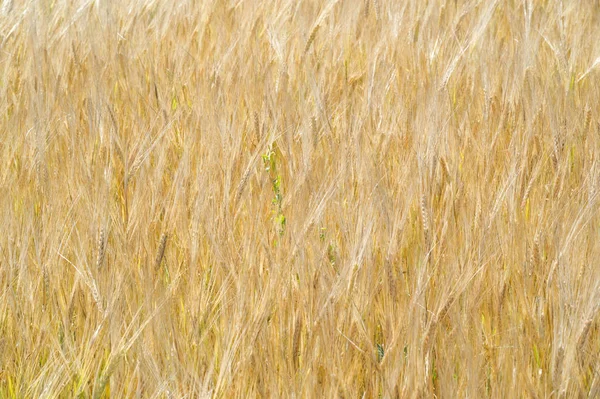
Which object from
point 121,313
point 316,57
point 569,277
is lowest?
point 121,313

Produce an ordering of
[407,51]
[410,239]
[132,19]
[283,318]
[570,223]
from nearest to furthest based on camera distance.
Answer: [283,318] → [570,223] → [410,239] → [407,51] → [132,19]

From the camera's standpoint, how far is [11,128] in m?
1.88

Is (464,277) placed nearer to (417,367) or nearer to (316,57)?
(417,367)

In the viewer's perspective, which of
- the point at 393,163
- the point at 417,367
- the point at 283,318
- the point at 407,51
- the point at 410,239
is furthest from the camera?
the point at 407,51

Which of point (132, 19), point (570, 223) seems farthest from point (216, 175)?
point (132, 19)

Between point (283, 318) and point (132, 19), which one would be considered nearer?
point (283, 318)

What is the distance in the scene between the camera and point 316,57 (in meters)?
2.42

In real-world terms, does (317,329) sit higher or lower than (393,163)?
lower

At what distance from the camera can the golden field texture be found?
4.12 ft

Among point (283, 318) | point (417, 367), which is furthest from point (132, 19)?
point (417, 367)

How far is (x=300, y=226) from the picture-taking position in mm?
1417

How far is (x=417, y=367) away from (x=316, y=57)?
1.39 metres

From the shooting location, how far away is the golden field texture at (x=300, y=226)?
1.26 meters

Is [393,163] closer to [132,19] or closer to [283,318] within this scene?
[283,318]
